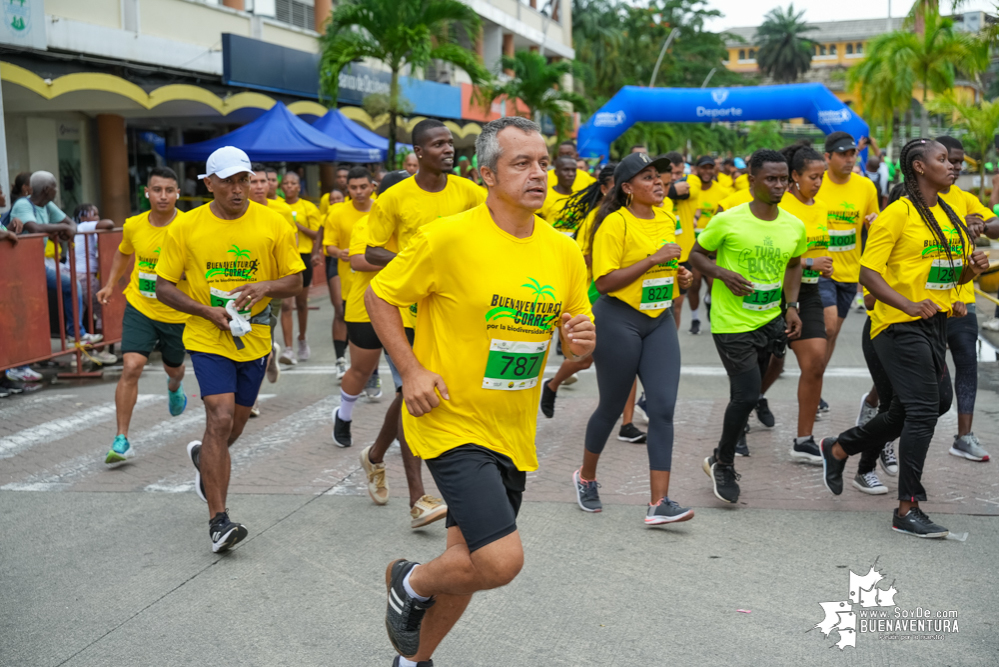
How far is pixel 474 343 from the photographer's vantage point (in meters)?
3.47

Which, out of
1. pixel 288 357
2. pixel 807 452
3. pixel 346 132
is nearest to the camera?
pixel 807 452

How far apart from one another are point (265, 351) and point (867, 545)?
324 centimetres

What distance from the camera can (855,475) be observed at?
20.7 ft

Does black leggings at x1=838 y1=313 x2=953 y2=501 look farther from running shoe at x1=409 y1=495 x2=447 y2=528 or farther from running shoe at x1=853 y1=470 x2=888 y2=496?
running shoe at x1=409 y1=495 x2=447 y2=528

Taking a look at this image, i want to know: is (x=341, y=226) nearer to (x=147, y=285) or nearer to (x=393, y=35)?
(x=147, y=285)

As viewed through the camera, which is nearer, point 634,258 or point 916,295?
point 916,295

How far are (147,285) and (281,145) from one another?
1045 centimetres

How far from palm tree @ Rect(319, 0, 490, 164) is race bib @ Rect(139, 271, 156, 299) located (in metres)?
12.7

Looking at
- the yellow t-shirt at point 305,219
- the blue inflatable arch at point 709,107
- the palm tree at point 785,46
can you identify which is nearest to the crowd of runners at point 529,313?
the yellow t-shirt at point 305,219

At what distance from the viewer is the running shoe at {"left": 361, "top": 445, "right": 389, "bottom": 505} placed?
19.4ft

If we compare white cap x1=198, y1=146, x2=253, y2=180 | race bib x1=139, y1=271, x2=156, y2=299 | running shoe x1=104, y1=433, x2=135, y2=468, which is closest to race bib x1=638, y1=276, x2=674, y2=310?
white cap x1=198, y1=146, x2=253, y2=180

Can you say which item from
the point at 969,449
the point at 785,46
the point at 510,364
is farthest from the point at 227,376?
the point at 785,46

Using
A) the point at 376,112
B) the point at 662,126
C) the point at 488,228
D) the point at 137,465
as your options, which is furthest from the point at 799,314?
the point at 662,126

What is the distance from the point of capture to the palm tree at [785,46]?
119875 mm
